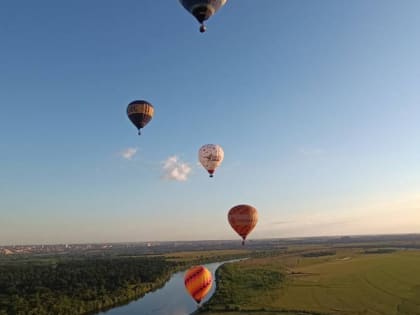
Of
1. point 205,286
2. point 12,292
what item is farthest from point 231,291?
point 12,292

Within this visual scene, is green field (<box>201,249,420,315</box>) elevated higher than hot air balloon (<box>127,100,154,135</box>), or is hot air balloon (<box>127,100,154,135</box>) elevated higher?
hot air balloon (<box>127,100,154,135</box>)

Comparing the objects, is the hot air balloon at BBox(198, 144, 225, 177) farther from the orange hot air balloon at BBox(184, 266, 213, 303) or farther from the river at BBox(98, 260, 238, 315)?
the river at BBox(98, 260, 238, 315)

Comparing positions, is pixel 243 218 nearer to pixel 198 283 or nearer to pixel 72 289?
pixel 198 283

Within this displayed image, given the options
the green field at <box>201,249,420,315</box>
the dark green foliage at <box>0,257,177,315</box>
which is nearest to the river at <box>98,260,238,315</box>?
the dark green foliage at <box>0,257,177,315</box>

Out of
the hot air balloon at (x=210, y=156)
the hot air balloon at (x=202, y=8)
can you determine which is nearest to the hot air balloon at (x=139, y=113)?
the hot air balloon at (x=210, y=156)

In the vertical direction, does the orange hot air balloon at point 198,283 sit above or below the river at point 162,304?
above

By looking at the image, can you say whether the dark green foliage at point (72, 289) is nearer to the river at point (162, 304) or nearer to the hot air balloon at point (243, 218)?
the river at point (162, 304)
